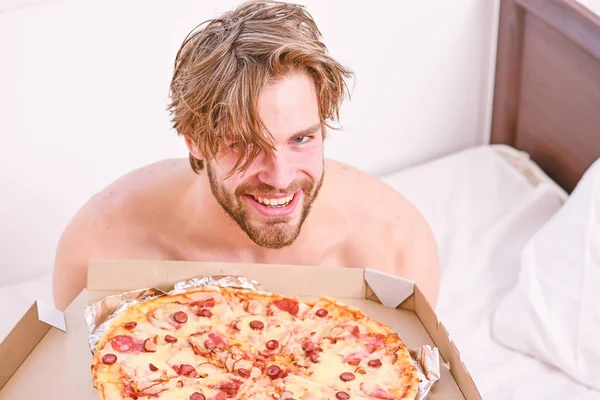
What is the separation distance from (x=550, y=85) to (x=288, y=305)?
1.04 m

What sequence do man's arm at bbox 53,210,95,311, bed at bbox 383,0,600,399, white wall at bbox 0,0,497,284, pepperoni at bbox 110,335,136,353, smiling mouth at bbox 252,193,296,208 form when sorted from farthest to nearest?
white wall at bbox 0,0,497,284, bed at bbox 383,0,600,399, man's arm at bbox 53,210,95,311, smiling mouth at bbox 252,193,296,208, pepperoni at bbox 110,335,136,353

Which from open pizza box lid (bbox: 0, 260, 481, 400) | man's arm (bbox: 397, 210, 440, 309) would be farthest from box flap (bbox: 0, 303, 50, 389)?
man's arm (bbox: 397, 210, 440, 309)

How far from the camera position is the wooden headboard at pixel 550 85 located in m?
1.93

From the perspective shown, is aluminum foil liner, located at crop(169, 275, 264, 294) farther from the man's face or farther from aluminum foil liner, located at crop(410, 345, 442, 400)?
aluminum foil liner, located at crop(410, 345, 442, 400)

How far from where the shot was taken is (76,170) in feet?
6.70

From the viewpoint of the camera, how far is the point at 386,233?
1.64m

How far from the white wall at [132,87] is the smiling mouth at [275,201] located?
0.71m

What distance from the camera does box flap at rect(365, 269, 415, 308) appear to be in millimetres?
1336

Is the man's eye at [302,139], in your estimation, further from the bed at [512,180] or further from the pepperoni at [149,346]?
the bed at [512,180]

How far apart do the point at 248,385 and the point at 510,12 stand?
1.29 metres

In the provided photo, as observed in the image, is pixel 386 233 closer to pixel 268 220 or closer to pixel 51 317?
pixel 268 220

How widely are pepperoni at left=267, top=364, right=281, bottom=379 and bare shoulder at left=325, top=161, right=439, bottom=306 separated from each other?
0.39 meters

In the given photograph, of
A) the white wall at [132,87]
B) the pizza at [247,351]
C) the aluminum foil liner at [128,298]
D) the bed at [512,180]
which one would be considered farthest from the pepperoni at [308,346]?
the white wall at [132,87]

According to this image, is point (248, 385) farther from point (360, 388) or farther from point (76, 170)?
point (76, 170)
